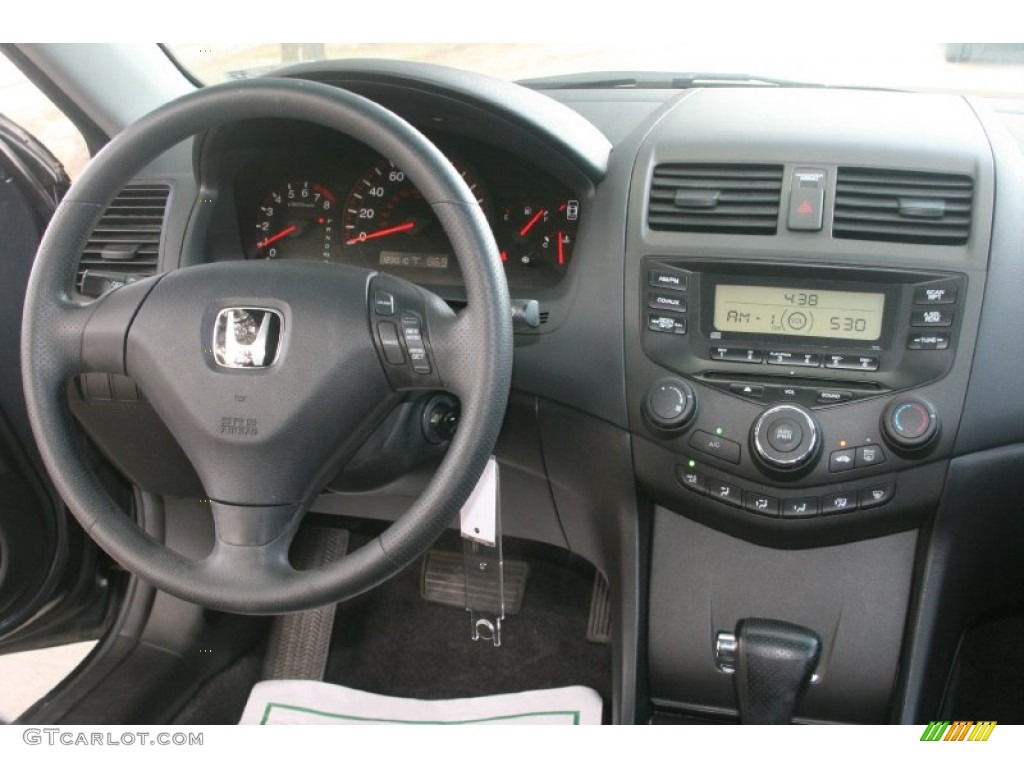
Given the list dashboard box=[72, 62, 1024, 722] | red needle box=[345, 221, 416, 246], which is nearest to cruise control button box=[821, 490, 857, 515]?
dashboard box=[72, 62, 1024, 722]

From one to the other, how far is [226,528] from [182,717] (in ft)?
2.53

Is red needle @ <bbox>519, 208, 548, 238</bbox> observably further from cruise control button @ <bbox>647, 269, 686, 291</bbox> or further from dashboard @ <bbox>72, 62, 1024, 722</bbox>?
cruise control button @ <bbox>647, 269, 686, 291</bbox>

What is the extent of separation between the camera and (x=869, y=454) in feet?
4.12

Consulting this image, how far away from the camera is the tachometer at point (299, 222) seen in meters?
1.49

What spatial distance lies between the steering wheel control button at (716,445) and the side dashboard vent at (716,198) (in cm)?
27

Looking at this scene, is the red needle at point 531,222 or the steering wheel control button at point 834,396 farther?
the red needle at point 531,222

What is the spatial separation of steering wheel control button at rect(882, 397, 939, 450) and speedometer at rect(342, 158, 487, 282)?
Answer: 635mm

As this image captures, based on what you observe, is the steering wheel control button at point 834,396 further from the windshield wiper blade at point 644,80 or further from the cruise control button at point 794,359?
the windshield wiper blade at point 644,80

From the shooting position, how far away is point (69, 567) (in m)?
1.77

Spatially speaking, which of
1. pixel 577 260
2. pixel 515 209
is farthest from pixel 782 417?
pixel 515 209

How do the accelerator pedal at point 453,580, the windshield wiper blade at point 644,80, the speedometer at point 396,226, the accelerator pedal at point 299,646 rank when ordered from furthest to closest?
the accelerator pedal at point 453,580 → the accelerator pedal at point 299,646 → the windshield wiper blade at point 644,80 → the speedometer at point 396,226

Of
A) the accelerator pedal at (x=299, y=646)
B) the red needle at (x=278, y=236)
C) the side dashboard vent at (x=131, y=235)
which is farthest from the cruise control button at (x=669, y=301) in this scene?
the accelerator pedal at (x=299, y=646)

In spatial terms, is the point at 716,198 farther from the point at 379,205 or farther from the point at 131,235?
the point at 131,235

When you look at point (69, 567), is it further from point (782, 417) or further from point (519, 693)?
point (782, 417)
